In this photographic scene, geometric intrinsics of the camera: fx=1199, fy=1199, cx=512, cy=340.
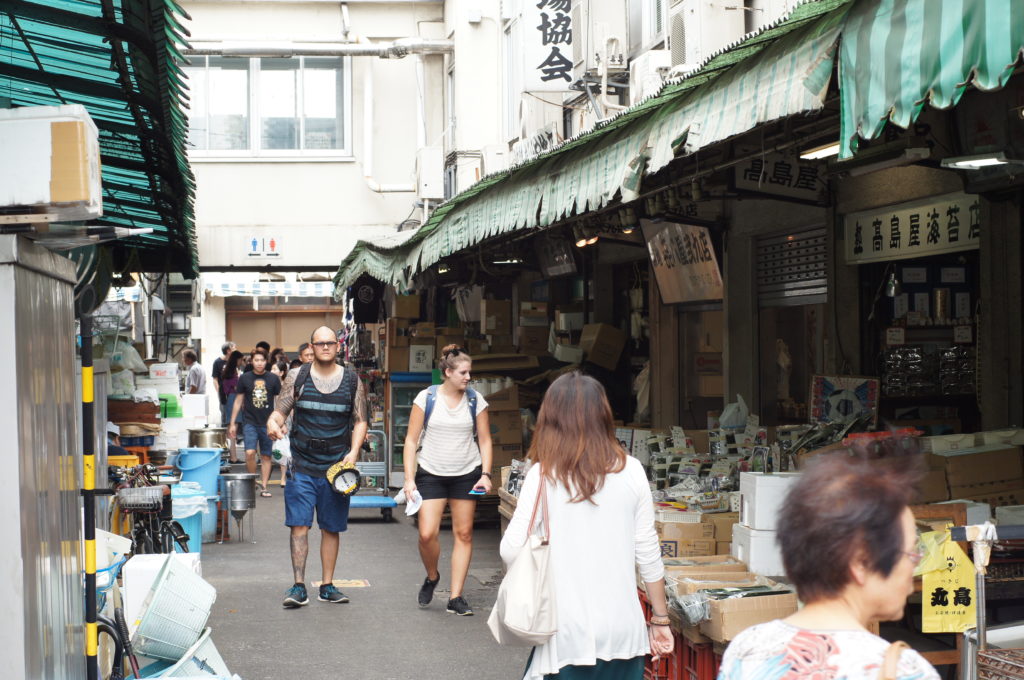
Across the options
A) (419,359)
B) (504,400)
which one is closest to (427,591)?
(504,400)

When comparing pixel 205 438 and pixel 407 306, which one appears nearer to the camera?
pixel 205 438

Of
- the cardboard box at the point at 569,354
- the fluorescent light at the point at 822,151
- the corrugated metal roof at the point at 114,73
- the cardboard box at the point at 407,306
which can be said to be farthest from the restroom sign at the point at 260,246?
the fluorescent light at the point at 822,151

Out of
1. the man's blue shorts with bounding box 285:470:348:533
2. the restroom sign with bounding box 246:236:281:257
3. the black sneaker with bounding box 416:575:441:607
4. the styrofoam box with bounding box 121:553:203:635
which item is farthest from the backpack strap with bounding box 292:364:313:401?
the restroom sign with bounding box 246:236:281:257

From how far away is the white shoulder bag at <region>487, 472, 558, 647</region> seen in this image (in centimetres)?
448

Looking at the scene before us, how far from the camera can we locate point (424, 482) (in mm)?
8836

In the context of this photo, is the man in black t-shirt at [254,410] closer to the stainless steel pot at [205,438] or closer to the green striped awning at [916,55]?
the stainless steel pot at [205,438]

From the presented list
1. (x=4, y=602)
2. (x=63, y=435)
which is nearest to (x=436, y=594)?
(x=63, y=435)

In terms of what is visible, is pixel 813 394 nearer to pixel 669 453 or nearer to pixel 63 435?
pixel 669 453

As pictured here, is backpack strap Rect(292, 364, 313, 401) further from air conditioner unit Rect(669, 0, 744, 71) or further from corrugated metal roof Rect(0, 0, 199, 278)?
air conditioner unit Rect(669, 0, 744, 71)

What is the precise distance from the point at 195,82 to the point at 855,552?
23759 millimetres

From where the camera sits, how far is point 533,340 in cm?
1512

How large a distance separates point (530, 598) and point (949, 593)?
1.98 meters

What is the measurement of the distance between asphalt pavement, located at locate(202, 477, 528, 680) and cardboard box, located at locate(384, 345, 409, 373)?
340cm

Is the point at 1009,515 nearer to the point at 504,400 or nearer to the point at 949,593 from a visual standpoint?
the point at 949,593
